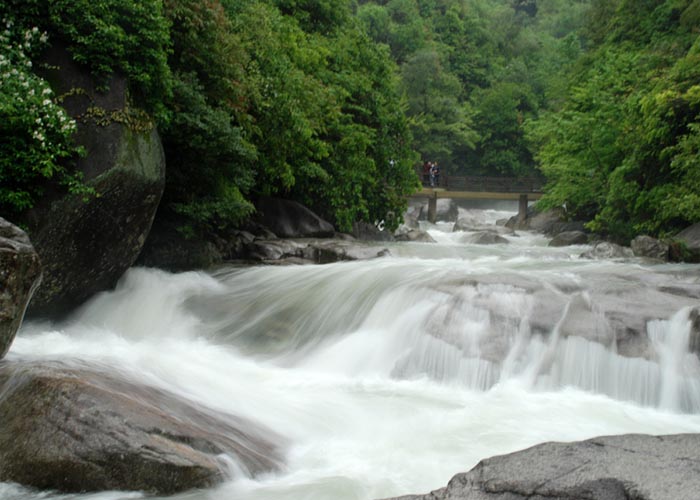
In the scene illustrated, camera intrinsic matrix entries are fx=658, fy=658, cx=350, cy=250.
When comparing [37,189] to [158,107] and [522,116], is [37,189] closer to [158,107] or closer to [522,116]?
[158,107]

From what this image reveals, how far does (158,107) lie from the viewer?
31.5ft

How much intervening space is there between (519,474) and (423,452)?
2357 millimetres

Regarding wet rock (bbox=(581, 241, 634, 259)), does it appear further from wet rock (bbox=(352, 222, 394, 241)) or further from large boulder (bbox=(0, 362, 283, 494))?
large boulder (bbox=(0, 362, 283, 494))

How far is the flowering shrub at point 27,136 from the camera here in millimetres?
7641

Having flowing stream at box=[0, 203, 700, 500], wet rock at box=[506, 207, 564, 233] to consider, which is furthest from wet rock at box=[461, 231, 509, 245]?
flowing stream at box=[0, 203, 700, 500]

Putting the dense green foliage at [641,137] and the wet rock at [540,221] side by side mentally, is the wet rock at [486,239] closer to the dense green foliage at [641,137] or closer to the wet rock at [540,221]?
the dense green foliage at [641,137]

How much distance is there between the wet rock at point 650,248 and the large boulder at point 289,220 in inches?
291

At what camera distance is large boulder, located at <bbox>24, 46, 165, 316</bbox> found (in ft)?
27.2

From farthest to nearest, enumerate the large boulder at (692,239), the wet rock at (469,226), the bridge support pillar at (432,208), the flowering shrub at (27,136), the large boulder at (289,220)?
the bridge support pillar at (432,208) < the wet rock at (469,226) < the large boulder at (289,220) < the large boulder at (692,239) < the flowering shrub at (27,136)

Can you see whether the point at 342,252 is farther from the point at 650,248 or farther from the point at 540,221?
the point at 540,221

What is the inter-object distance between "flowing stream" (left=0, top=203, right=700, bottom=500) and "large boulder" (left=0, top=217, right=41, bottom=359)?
47cm

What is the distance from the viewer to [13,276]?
592 cm

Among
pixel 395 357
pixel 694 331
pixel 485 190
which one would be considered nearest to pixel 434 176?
pixel 485 190

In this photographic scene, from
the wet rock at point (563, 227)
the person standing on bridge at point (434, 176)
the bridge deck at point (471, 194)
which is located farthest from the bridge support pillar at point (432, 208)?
the wet rock at point (563, 227)
